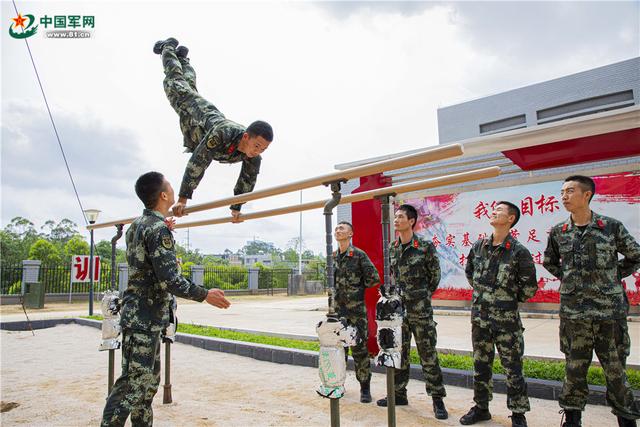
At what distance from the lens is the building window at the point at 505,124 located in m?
12.3

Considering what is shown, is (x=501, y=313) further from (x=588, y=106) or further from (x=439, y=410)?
(x=588, y=106)

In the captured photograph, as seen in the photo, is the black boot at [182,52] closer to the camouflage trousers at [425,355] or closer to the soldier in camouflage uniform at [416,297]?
the soldier in camouflage uniform at [416,297]

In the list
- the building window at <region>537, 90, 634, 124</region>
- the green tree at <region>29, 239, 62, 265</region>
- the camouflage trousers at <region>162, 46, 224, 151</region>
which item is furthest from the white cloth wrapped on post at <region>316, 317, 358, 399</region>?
the green tree at <region>29, 239, 62, 265</region>

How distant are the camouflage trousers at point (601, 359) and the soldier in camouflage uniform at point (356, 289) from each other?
1.52 metres

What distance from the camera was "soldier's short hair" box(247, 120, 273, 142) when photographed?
3.03m

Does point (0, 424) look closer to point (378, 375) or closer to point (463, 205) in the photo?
point (378, 375)

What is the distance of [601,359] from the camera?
109 inches

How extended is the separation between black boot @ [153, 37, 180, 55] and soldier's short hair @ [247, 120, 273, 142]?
4.40 feet

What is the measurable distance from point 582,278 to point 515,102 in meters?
10.9

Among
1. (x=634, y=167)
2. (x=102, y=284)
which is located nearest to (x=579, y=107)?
(x=634, y=167)

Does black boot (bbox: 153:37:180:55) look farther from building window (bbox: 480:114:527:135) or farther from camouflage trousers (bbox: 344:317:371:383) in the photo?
building window (bbox: 480:114:527:135)

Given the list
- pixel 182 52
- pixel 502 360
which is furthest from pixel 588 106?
pixel 182 52

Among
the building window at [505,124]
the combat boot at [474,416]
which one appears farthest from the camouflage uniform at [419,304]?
the building window at [505,124]

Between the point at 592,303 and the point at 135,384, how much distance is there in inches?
111
